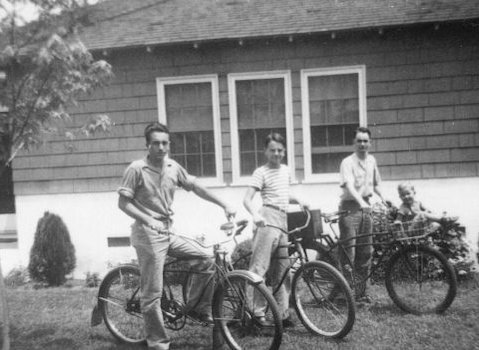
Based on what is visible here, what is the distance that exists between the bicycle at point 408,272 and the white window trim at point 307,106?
279cm

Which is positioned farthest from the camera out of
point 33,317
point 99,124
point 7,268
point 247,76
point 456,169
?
point 7,268

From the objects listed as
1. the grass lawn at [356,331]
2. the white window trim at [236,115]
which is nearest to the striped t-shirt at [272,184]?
the grass lawn at [356,331]

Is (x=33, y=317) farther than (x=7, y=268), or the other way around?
(x=7, y=268)

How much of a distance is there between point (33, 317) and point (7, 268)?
10.9ft

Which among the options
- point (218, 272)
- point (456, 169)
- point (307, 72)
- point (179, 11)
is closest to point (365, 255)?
point (218, 272)

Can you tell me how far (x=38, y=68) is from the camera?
154 inches

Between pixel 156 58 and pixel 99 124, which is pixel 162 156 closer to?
pixel 99 124

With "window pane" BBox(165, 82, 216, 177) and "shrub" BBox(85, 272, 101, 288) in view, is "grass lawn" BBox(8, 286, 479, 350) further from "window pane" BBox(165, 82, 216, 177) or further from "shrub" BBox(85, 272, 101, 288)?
"window pane" BBox(165, 82, 216, 177)

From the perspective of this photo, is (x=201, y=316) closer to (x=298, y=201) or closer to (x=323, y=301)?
(x=323, y=301)

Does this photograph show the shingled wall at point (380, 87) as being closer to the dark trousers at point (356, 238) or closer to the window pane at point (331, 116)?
the window pane at point (331, 116)

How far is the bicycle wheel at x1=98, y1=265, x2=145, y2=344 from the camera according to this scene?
4.39 m

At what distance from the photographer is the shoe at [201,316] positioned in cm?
409

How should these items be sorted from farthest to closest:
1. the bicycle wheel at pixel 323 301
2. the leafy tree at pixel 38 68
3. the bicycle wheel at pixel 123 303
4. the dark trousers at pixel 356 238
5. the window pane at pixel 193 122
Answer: the window pane at pixel 193 122, the dark trousers at pixel 356 238, the bicycle wheel at pixel 123 303, the bicycle wheel at pixel 323 301, the leafy tree at pixel 38 68

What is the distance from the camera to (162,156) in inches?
159
